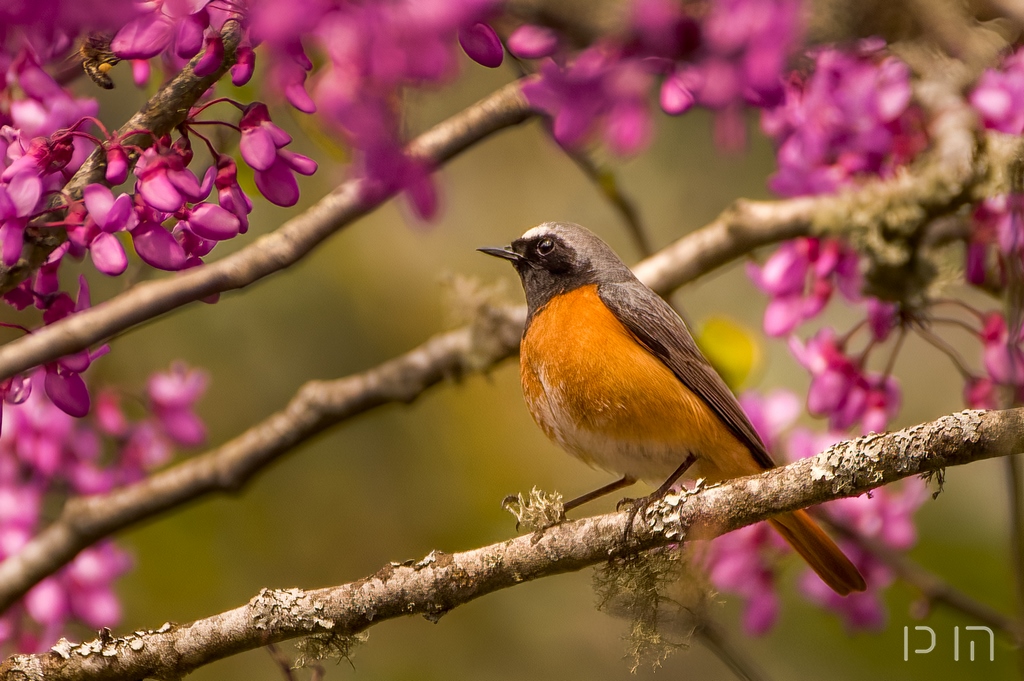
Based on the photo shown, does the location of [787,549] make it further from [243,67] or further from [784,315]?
[243,67]

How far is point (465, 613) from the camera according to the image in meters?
8.92

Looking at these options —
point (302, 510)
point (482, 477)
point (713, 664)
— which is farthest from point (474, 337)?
point (302, 510)

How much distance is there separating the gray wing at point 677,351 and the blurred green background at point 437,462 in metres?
3.36

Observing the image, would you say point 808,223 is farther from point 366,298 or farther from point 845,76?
point 366,298

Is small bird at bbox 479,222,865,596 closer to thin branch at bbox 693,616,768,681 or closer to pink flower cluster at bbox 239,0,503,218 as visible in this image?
thin branch at bbox 693,616,768,681

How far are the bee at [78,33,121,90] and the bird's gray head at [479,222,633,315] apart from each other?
90.9 inches

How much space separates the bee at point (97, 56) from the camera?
2.22 meters

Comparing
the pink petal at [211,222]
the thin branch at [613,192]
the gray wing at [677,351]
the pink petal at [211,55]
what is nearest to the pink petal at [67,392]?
the pink petal at [211,222]

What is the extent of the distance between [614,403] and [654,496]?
529 millimetres

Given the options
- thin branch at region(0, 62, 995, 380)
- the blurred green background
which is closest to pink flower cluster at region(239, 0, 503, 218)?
thin branch at region(0, 62, 995, 380)

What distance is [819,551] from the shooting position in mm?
4055

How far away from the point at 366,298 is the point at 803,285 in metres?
6.49

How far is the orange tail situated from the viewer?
4012 mm

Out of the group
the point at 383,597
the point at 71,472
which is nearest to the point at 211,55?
the point at 383,597
